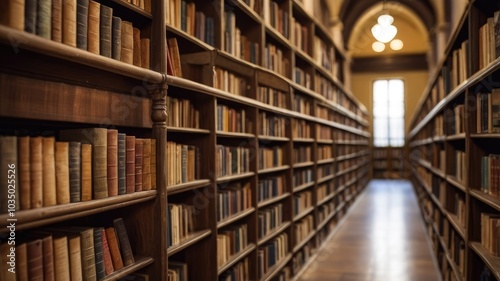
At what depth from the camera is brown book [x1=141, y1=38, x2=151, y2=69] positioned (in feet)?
7.27

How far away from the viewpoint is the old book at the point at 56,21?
5.20 ft

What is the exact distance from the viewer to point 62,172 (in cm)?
156

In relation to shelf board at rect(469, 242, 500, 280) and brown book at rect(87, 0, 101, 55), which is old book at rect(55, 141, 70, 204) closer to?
brown book at rect(87, 0, 101, 55)

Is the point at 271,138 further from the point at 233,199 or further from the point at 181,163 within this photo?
the point at 181,163

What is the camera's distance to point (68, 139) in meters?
1.80

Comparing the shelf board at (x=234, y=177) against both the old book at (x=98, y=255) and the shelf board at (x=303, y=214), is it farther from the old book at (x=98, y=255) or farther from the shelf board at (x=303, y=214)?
the shelf board at (x=303, y=214)

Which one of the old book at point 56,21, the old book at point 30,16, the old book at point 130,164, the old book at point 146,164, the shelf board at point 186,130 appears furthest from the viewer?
the shelf board at point 186,130

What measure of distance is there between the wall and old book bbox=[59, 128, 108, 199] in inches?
639

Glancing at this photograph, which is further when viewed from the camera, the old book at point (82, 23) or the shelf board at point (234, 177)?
the shelf board at point (234, 177)

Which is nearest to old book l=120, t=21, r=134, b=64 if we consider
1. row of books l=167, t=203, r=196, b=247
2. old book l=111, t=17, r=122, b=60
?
old book l=111, t=17, r=122, b=60

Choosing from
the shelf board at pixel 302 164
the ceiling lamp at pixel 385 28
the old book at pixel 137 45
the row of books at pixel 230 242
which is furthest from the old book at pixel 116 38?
the ceiling lamp at pixel 385 28

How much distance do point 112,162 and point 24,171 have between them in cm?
44

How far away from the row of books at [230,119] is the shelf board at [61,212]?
1.28 meters

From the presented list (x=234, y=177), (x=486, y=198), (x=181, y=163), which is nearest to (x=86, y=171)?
(x=181, y=163)
